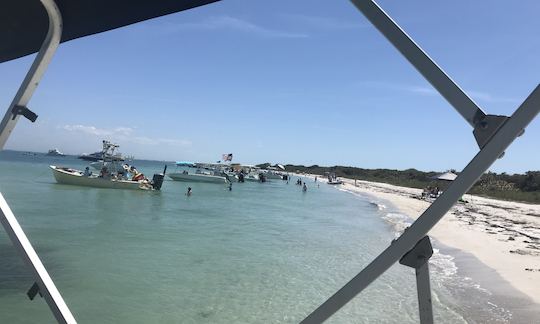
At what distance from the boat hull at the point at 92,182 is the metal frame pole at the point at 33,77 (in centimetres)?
4085

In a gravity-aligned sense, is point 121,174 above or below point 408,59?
above

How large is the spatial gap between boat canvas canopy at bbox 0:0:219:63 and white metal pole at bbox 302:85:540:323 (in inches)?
52.7

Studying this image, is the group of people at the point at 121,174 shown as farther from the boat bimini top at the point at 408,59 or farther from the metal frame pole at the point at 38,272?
the metal frame pole at the point at 38,272

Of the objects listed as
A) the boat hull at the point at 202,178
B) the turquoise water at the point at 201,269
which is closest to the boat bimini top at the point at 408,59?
the turquoise water at the point at 201,269

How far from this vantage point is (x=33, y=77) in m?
2.23

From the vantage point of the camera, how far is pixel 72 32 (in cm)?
246

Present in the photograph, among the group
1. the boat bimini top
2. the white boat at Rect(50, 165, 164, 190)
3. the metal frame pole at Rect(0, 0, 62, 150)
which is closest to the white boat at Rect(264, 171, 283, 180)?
the white boat at Rect(50, 165, 164, 190)

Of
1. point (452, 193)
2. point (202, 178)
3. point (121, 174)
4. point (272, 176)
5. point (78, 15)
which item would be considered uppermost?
point (272, 176)

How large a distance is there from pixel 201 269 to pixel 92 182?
31.6 metres

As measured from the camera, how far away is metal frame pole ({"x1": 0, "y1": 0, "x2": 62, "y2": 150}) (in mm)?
2201

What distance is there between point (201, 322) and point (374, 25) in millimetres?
8779

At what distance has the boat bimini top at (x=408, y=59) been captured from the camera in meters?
1.39

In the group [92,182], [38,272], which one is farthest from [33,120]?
[92,182]

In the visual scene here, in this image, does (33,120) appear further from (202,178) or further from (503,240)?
(202,178)
